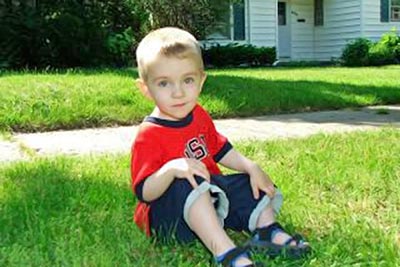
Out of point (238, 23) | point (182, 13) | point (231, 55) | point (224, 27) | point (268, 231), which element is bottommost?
point (268, 231)

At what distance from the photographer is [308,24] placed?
60.9 feet

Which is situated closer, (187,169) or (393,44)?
(187,169)

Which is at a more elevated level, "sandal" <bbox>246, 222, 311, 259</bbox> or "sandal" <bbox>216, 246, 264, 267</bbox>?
"sandal" <bbox>216, 246, 264, 267</bbox>

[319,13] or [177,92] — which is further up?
[319,13]

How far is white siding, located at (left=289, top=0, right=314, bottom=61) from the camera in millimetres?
18328

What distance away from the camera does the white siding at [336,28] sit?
683 inches

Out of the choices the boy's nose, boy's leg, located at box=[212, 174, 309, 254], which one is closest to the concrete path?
boy's leg, located at box=[212, 174, 309, 254]

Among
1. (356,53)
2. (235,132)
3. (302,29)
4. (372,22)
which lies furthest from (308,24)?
(235,132)

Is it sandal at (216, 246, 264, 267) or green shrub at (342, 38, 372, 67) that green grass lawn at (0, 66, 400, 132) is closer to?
sandal at (216, 246, 264, 267)

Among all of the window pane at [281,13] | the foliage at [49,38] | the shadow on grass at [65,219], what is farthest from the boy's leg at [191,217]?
the window pane at [281,13]

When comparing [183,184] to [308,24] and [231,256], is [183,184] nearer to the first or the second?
[231,256]

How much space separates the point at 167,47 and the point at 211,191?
1.53ft

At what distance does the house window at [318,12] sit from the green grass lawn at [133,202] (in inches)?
606

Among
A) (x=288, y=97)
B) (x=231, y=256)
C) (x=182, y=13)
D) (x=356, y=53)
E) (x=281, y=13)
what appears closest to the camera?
(x=231, y=256)
